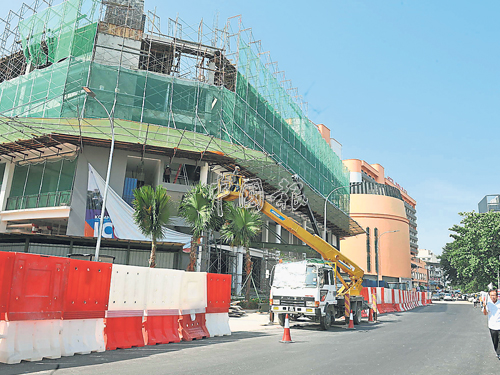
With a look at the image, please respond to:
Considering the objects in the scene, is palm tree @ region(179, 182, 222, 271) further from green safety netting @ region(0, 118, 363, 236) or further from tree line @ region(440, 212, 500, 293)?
tree line @ region(440, 212, 500, 293)

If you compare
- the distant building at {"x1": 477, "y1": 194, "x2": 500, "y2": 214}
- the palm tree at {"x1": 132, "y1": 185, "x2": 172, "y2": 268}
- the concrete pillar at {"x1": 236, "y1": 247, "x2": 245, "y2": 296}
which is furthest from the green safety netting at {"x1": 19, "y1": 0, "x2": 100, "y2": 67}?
the distant building at {"x1": 477, "y1": 194, "x2": 500, "y2": 214}

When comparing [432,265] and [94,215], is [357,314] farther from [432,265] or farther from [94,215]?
[432,265]

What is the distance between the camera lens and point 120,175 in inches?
1102

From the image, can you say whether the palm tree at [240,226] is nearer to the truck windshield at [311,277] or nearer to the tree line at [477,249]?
the truck windshield at [311,277]

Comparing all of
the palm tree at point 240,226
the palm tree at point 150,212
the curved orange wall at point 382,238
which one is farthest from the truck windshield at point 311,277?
the curved orange wall at point 382,238

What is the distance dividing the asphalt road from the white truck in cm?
226

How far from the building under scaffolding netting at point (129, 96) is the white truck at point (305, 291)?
12942 mm

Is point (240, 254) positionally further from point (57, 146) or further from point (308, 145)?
point (308, 145)

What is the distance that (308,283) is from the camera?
1565 cm

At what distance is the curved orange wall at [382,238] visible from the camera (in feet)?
271

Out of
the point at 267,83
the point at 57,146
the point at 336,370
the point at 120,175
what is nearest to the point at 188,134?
the point at 120,175

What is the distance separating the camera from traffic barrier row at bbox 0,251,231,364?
7426 mm

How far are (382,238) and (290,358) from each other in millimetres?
79066

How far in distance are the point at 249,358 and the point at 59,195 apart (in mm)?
22471
